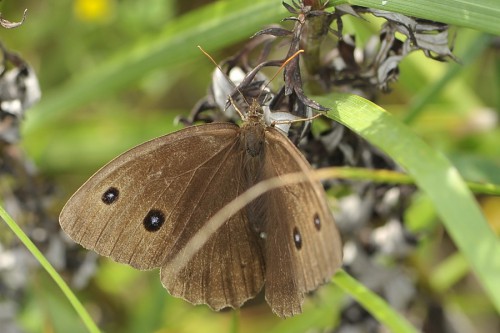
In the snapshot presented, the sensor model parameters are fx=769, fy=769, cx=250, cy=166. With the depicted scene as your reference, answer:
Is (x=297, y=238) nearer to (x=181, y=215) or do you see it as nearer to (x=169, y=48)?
(x=181, y=215)

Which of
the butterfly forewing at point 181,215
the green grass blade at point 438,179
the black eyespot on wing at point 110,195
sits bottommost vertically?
the butterfly forewing at point 181,215

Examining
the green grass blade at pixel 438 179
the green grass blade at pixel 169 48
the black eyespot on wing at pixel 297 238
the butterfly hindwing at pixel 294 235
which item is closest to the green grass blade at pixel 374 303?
the butterfly hindwing at pixel 294 235

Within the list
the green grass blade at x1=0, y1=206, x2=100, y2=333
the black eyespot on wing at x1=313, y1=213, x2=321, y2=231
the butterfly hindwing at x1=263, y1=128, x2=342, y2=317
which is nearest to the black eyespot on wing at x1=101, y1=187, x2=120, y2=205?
the green grass blade at x1=0, y1=206, x2=100, y2=333

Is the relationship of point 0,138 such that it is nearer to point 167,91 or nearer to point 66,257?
point 66,257

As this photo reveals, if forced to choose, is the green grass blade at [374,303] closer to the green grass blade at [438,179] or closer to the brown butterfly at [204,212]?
the brown butterfly at [204,212]

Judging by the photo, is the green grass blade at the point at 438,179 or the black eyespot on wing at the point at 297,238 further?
the black eyespot on wing at the point at 297,238

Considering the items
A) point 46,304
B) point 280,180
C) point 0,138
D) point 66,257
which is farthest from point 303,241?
point 46,304

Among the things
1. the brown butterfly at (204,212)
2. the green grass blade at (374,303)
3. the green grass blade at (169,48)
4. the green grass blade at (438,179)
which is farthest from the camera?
the green grass blade at (169,48)
